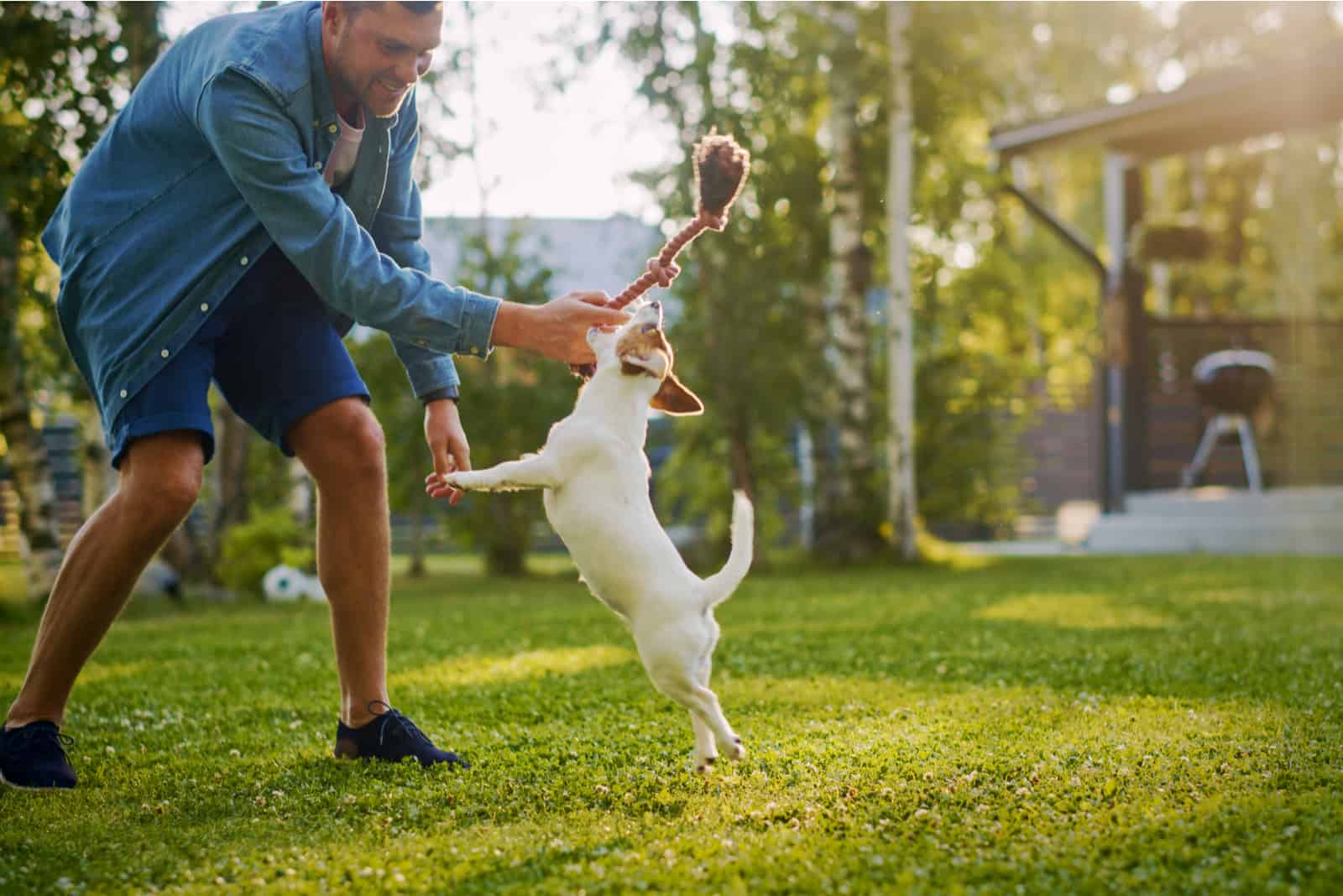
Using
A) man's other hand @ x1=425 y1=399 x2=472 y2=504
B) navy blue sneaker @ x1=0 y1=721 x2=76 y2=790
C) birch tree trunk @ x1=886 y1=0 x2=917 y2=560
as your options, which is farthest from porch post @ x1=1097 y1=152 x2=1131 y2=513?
navy blue sneaker @ x1=0 y1=721 x2=76 y2=790

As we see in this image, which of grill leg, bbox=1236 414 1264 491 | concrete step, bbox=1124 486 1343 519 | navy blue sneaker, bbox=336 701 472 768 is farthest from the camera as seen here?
grill leg, bbox=1236 414 1264 491

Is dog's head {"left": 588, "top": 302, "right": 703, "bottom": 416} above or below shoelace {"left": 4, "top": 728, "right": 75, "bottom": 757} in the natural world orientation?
above

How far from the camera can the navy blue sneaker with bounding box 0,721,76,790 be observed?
3.00 meters

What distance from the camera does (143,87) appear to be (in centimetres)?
309

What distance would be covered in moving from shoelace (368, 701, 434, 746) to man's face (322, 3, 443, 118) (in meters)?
1.41

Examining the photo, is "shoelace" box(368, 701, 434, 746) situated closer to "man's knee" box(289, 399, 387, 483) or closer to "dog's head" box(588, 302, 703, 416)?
"man's knee" box(289, 399, 387, 483)

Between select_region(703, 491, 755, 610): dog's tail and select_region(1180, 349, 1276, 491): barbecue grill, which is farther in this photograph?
select_region(1180, 349, 1276, 491): barbecue grill

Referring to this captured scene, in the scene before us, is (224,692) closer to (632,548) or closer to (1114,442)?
(632,548)

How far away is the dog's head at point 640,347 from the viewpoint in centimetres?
268

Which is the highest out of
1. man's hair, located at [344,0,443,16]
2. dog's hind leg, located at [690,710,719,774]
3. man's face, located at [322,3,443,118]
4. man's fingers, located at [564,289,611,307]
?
man's hair, located at [344,0,443,16]

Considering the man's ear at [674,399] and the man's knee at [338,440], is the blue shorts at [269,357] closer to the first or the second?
the man's knee at [338,440]

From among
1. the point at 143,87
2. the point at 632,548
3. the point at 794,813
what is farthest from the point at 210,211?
the point at 794,813

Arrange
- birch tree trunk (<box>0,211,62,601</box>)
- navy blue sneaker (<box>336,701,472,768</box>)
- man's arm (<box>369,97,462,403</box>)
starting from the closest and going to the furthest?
navy blue sneaker (<box>336,701,472,768</box>), man's arm (<box>369,97,462,403</box>), birch tree trunk (<box>0,211,62,601</box>)

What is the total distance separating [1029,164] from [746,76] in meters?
17.1
